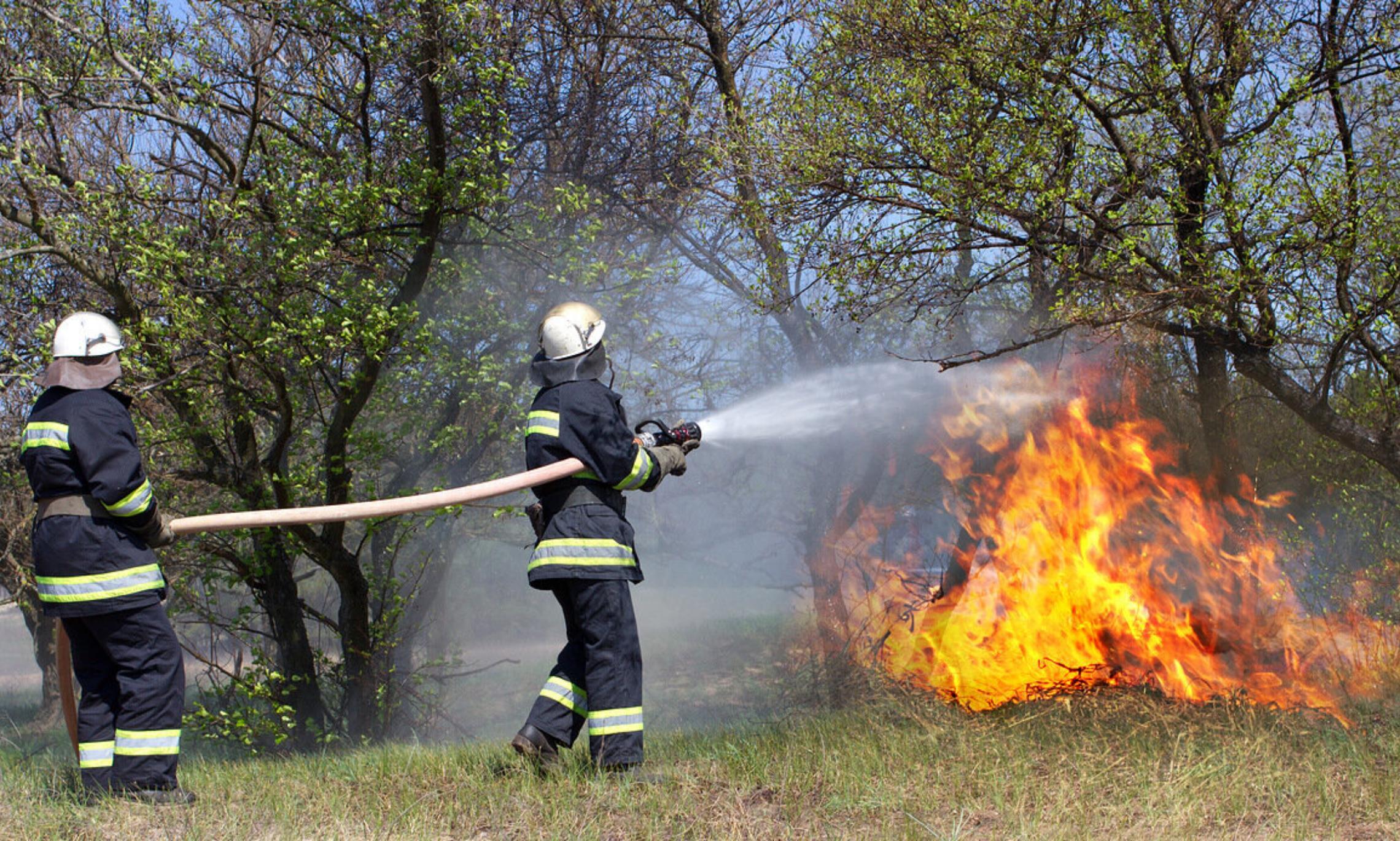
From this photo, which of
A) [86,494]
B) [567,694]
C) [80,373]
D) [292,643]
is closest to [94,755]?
[86,494]

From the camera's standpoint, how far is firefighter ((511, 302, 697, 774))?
3.71 meters

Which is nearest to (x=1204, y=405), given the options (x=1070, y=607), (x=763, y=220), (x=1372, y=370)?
(x=1372, y=370)

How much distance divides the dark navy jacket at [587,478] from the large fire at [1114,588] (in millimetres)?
2489

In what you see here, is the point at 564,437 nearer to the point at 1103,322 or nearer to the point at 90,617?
the point at 90,617

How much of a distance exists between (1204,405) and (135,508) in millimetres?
5831

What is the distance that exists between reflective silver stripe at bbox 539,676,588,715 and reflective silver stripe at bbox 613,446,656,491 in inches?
31.1

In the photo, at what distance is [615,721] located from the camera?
3676 millimetres

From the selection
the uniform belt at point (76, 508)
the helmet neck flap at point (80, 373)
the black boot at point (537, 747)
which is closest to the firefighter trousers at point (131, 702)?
the uniform belt at point (76, 508)

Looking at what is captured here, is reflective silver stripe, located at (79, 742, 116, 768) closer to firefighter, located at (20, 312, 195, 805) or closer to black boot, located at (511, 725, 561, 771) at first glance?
firefighter, located at (20, 312, 195, 805)

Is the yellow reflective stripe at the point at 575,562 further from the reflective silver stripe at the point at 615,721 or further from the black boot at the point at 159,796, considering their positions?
the black boot at the point at 159,796

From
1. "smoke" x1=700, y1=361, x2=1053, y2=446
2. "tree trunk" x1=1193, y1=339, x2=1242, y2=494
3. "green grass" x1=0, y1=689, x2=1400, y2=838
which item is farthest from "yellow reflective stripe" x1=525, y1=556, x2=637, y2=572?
"tree trunk" x1=1193, y1=339, x2=1242, y2=494

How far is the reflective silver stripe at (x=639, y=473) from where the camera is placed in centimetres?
382

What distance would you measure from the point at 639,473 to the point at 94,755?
2404 mm

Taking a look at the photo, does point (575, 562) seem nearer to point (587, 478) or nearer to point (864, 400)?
point (587, 478)
